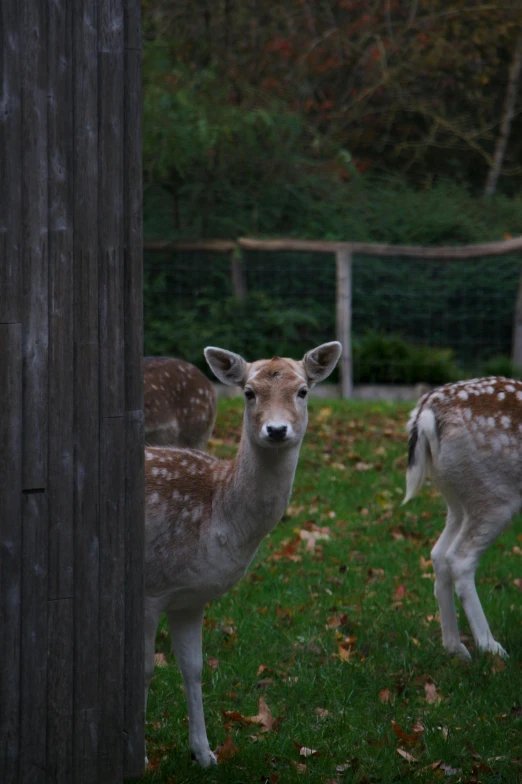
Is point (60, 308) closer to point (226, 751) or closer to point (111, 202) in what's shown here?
point (111, 202)

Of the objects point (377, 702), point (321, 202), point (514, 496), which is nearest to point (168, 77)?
point (321, 202)

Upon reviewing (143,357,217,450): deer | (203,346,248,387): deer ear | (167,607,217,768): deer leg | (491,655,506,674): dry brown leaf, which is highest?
(203,346,248,387): deer ear

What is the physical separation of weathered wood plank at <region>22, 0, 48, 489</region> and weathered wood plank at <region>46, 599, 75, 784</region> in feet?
1.41

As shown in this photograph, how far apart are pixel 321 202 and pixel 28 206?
13.7m

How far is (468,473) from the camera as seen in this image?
18.5 feet

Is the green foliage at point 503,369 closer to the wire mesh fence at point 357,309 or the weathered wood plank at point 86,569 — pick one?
the wire mesh fence at point 357,309

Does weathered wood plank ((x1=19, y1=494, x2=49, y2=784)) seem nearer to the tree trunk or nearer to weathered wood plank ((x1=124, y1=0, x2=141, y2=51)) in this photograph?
weathered wood plank ((x1=124, y1=0, x2=141, y2=51))

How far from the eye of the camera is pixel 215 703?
473 centimetres

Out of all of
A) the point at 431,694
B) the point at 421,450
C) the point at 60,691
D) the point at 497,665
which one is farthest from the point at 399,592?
the point at 60,691

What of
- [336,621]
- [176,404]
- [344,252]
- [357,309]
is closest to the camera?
[336,621]

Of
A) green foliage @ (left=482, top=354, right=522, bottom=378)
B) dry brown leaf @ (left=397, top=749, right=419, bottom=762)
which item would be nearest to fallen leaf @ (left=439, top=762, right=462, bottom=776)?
dry brown leaf @ (left=397, top=749, right=419, bottom=762)

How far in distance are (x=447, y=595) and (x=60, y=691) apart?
2.73 metres

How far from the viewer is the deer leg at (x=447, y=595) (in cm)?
543

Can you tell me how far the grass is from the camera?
162 inches
